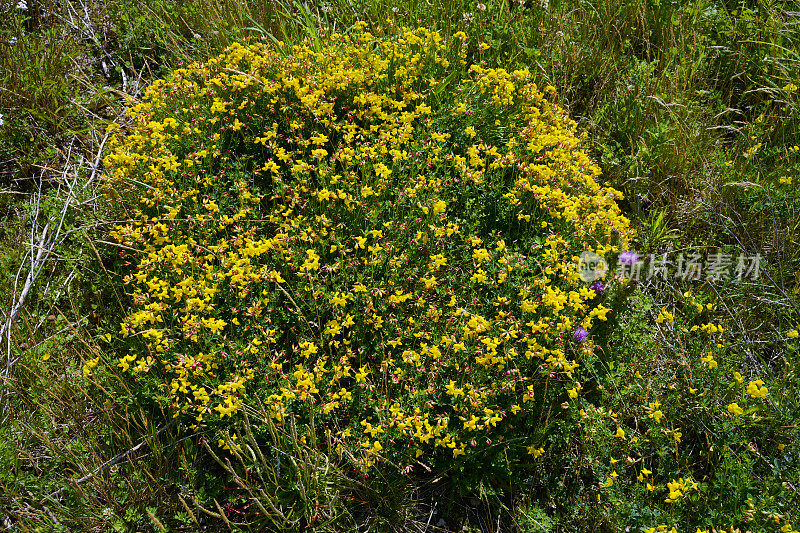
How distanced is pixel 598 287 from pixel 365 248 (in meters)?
1.42

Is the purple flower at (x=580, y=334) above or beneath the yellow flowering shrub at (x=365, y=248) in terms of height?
beneath

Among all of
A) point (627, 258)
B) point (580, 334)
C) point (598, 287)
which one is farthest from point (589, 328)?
point (627, 258)

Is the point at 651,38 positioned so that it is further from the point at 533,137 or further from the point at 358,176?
the point at 358,176

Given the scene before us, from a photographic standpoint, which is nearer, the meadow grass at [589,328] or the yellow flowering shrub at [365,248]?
the meadow grass at [589,328]

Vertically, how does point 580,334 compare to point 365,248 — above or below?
below

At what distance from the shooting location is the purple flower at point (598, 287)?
3.31 metres

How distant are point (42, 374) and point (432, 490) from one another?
7.81ft

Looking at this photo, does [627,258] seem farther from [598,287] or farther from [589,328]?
[589,328]

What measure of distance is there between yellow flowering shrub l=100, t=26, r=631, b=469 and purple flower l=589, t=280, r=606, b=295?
7 cm

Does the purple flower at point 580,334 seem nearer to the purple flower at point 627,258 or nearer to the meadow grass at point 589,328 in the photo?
the meadow grass at point 589,328

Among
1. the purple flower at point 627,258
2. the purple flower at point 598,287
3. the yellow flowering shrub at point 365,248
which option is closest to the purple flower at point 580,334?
the yellow flowering shrub at point 365,248

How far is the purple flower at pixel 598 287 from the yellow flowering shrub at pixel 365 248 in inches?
2.9

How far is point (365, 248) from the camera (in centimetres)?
346

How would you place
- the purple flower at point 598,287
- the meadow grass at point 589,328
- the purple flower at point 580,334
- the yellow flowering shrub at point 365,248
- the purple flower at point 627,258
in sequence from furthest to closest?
the purple flower at point 627,258 → the purple flower at point 598,287 → the purple flower at point 580,334 → the yellow flowering shrub at point 365,248 → the meadow grass at point 589,328
